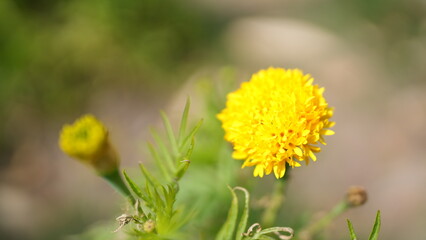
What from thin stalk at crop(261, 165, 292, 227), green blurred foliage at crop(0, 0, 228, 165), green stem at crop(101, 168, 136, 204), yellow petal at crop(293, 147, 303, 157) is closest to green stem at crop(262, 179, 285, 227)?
thin stalk at crop(261, 165, 292, 227)

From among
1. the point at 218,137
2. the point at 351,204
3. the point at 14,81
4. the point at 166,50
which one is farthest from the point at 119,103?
the point at 351,204

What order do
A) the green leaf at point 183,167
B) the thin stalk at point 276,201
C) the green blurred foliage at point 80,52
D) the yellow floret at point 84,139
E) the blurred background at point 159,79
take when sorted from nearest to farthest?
the green leaf at point 183,167 → the yellow floret at point 84,139 → the thin stalk at point 276,201 → the blurred background at point 159,79 → the green blurred foliage at point 80,52

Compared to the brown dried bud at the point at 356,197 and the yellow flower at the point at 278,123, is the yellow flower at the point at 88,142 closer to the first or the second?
the yellow flower at the point at 278,123

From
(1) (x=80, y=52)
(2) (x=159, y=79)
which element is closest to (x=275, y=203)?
(2) (x=159, y=79)

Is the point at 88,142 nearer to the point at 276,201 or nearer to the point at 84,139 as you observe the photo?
the point at 84,139

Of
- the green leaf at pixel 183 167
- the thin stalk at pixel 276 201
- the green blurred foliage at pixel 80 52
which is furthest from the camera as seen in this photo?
the green blurred foliage at pixel 80 52

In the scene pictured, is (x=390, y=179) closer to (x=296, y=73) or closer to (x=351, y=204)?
(x=351, y=204)

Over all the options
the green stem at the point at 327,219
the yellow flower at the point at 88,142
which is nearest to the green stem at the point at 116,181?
the yellow flower at the point at 88,142
